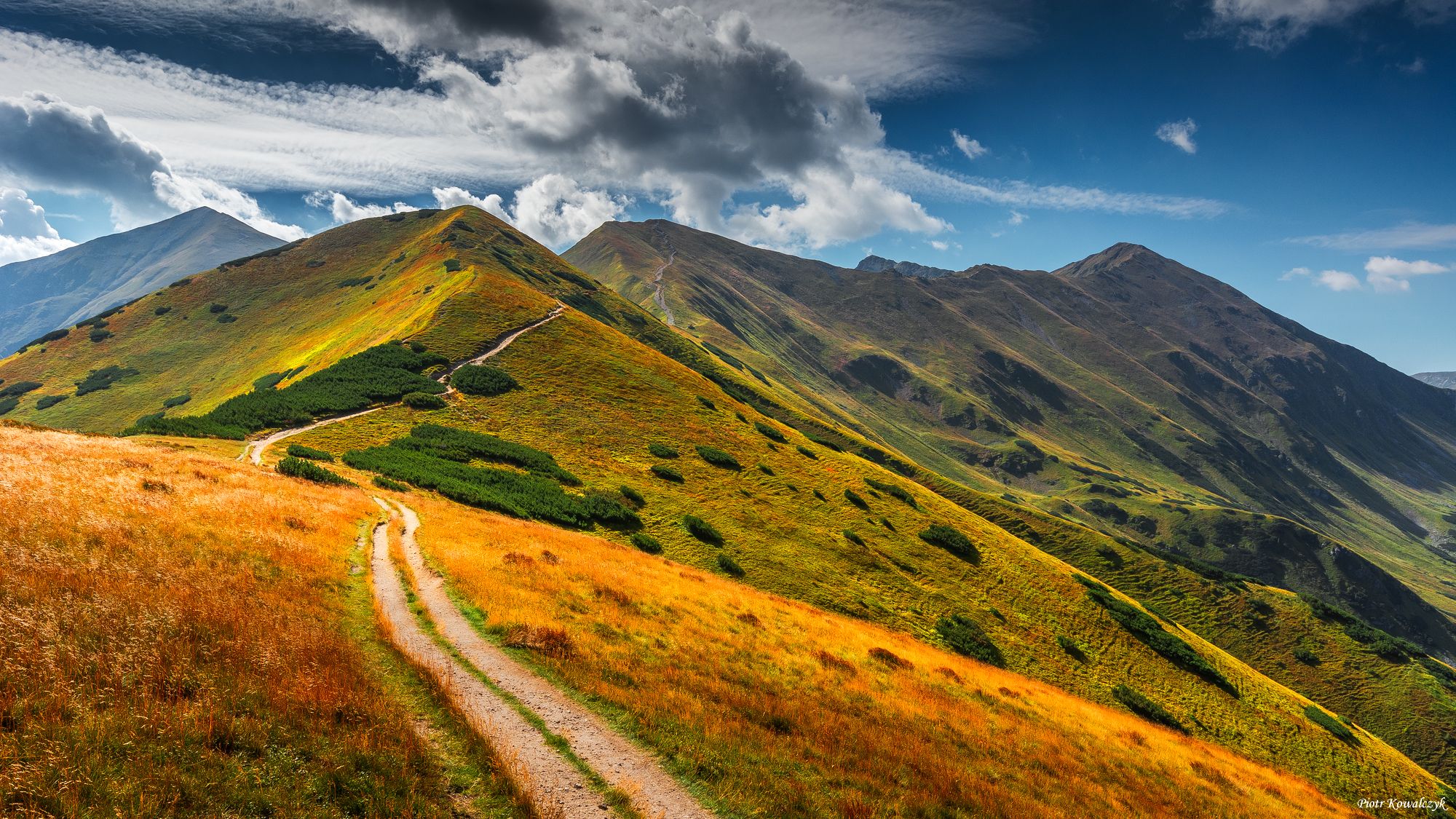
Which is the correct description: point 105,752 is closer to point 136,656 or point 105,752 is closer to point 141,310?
point 136,656

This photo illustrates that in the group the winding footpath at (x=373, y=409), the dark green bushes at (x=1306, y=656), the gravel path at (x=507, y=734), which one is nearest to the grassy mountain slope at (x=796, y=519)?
the winding footpath at (x=373, y=409)

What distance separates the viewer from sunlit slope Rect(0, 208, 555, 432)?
66250mm

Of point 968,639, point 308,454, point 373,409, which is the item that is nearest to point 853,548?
point 968,639

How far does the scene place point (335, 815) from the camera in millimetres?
6246

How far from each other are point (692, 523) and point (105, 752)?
30.4m

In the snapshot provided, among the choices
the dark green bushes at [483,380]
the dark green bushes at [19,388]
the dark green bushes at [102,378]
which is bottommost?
the dark green bushes at [19,388]

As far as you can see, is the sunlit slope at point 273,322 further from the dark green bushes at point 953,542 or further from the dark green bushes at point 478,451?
the dark green bushes at point 953,542

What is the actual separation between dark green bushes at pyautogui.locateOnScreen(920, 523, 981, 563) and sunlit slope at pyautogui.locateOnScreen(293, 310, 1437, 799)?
0.46m

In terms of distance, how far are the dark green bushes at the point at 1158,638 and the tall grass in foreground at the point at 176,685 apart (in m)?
49.5

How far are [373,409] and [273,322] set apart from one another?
70591 millimetres

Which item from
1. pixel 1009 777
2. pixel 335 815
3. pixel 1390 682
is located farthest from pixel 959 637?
pixel 1390 682

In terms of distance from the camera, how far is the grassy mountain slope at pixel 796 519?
33.8 m

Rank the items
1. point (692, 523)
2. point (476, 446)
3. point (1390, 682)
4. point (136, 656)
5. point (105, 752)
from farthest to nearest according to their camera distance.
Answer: point (1390, 682) < point (476, 446) < point (692, 523) < point (136, 656) < point (105, 752)

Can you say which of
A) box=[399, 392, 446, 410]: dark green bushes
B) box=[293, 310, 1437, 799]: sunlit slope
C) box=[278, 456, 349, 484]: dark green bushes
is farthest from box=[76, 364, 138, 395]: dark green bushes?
box=[278, 456, 349, 484]: dark green bushes
